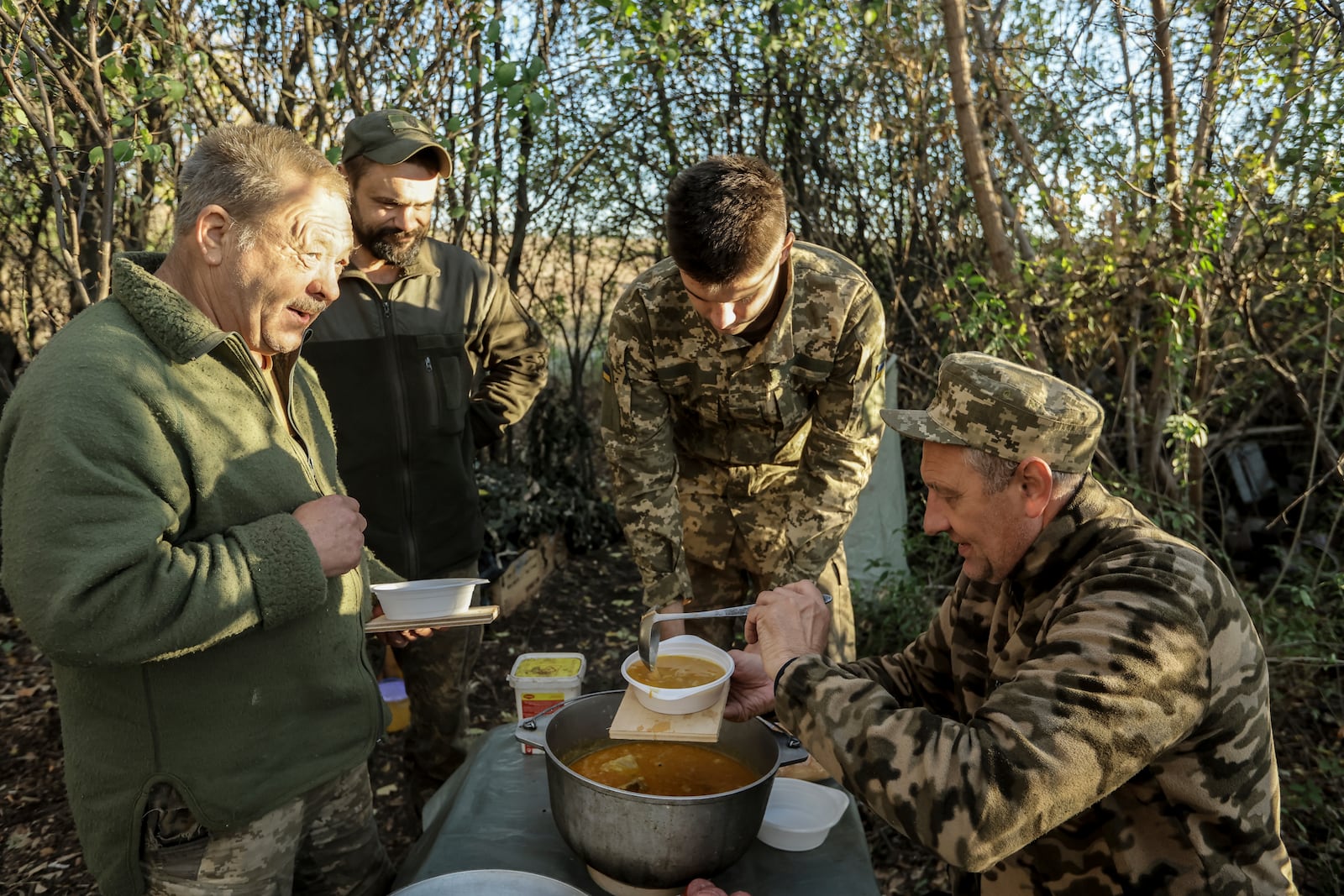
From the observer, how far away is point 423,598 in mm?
2242

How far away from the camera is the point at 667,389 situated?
320cm

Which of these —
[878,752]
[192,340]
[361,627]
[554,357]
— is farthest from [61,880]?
[554,357]

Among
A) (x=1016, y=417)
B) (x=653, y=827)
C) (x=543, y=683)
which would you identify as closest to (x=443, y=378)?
(x=543, y=683)

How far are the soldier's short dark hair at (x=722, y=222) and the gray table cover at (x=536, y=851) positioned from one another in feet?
4.70

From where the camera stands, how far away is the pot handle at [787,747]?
6.12ft

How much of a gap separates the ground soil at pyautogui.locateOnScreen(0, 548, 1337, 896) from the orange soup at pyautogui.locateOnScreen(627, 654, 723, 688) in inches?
70.7

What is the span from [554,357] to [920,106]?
345 cm

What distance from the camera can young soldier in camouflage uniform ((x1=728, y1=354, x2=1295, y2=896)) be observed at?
1.44 metres

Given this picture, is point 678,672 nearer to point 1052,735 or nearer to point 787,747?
point 787,747

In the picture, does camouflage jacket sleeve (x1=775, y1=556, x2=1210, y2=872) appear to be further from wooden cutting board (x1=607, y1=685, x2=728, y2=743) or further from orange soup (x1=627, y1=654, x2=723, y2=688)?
orange soup (x1=627, y1=654, x2=723, y2=688)

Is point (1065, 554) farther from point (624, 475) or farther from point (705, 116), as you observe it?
point (705, 116)

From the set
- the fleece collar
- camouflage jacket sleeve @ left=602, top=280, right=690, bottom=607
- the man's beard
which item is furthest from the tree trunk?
the fleece collar

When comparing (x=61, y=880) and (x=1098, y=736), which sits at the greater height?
(x=1098, y=736)

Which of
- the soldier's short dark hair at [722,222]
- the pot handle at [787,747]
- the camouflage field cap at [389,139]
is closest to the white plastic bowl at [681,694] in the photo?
the pot handle at [787,747]
